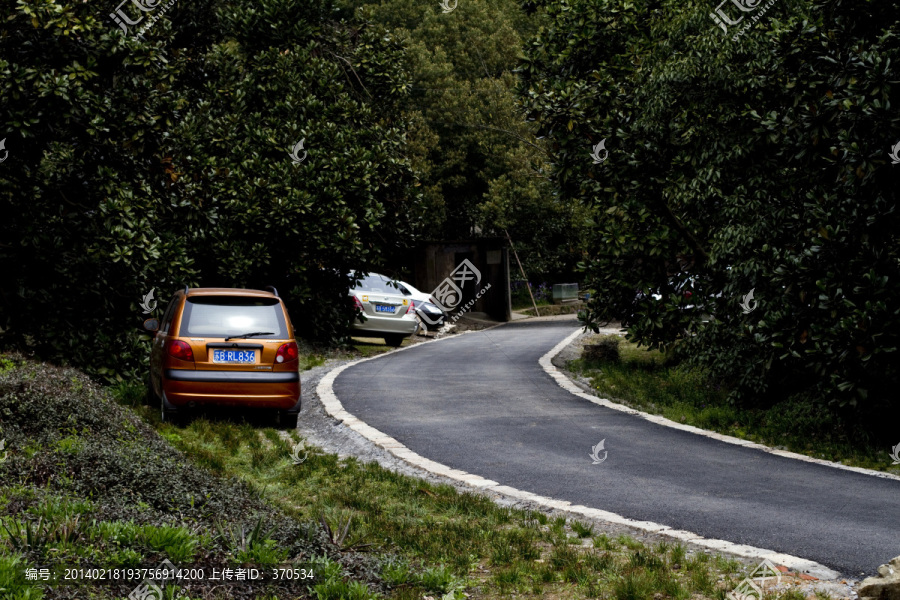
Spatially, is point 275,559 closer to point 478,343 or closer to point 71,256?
point 71,256

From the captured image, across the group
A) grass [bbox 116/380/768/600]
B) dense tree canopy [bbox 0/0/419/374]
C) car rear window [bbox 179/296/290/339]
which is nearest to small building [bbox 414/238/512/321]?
dense tree canopy [bbox 0/0/419/374]

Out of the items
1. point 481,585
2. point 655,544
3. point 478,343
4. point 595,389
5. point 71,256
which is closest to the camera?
point 481,585

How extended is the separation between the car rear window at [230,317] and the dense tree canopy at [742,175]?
5.94 m

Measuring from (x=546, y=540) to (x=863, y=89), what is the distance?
6429 mm

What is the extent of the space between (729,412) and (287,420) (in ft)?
19.5

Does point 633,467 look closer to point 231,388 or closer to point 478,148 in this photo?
point 231,388

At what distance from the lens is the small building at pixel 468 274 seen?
111 ft

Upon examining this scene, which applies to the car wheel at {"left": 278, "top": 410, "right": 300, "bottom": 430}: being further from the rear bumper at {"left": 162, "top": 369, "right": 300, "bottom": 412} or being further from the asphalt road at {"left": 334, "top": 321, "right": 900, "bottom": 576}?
the asphalt road at {"left": 334, "top": 321, "right": 900, "bottom": 576}

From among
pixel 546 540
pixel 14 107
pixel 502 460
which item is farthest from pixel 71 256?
pixel 546 540

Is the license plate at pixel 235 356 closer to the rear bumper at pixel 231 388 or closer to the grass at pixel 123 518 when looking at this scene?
the rear bumper at pixel 231 388

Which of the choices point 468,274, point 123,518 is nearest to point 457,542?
point 123,518

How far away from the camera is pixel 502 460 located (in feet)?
30.4

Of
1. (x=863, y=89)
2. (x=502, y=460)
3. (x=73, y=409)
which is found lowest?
(x=502, y=460)

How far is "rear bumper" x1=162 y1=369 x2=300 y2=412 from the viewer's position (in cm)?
1037
